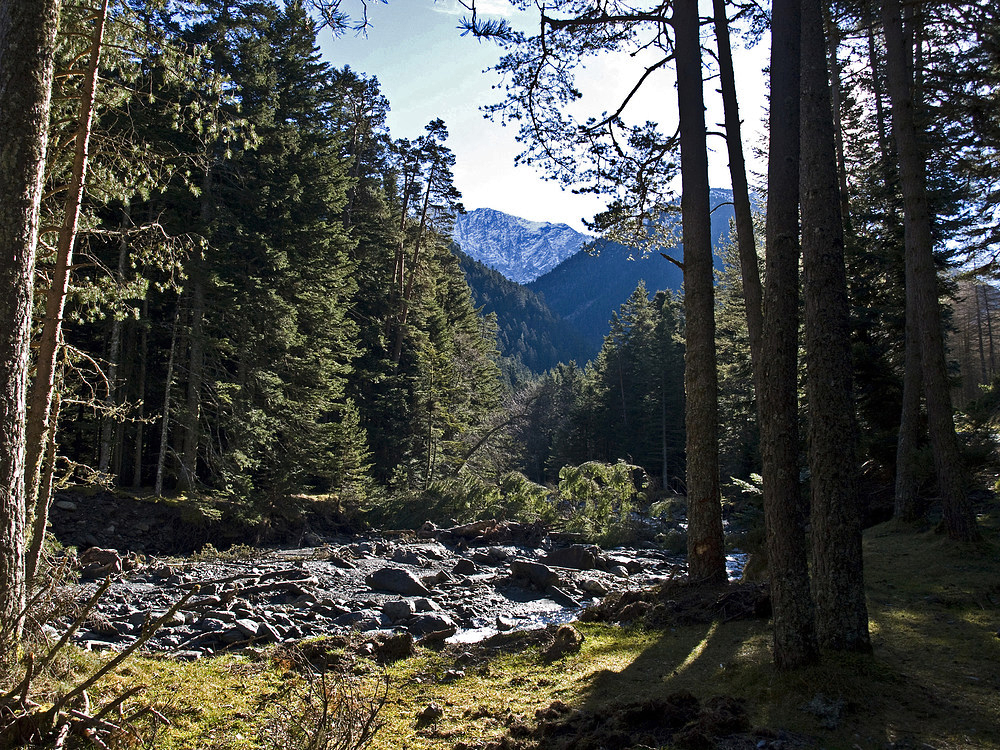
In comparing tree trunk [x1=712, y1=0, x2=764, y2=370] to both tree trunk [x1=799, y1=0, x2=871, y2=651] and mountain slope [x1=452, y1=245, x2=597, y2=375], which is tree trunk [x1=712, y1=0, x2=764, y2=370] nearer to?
tree trunk [x1=799, y1=0, x2=871, y2=651]

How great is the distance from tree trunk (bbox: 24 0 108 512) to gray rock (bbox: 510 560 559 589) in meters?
7.97

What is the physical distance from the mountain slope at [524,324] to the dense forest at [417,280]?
98063 millimetres

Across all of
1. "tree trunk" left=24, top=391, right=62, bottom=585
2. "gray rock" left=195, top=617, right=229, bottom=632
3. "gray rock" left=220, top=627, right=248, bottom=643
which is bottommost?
"gray rock" left=195, top=617, right=229, bottom=632

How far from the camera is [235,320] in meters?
18.2

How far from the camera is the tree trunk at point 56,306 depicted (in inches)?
223

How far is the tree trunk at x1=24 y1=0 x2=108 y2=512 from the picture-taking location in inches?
223

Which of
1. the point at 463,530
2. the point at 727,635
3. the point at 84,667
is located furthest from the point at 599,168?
the point at 463,530

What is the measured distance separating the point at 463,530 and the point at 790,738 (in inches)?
594

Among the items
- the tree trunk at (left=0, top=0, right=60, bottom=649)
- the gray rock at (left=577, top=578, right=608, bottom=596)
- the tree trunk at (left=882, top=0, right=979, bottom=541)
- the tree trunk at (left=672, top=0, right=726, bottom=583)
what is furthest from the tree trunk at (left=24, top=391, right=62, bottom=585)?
the tree trunk at (left=882, top=0, right=979, bottom=541)

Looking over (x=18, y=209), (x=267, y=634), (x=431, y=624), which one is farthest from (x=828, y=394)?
(x=267, y=634)

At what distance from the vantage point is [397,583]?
10945 mm

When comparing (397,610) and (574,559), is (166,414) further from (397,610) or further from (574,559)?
(574,559)

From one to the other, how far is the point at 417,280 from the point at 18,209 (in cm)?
2643

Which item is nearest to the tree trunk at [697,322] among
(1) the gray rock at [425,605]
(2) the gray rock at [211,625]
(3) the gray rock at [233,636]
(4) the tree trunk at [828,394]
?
(4) the tree trunk at [828,394]
